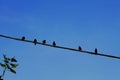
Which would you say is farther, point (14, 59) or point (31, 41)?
point (14, 59)

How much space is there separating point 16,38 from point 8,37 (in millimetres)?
658

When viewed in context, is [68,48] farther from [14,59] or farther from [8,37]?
[14,59]

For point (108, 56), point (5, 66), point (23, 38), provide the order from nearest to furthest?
point (108, 56)
point (23, 38)
point (5, 66)

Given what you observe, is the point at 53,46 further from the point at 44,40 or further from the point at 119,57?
the point at 119,57

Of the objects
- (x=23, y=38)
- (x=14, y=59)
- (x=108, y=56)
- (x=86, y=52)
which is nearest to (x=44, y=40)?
(x=23, y=38)

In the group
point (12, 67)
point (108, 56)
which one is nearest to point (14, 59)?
point (12, 67)

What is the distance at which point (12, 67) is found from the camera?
6444cm

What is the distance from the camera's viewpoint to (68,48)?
24.1m

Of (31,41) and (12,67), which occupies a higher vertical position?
(31,41)

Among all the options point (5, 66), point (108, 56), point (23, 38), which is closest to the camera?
point (108, 56)

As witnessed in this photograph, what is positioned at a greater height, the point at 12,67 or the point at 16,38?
the point at 16,38

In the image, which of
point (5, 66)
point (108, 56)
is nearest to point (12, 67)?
point (5, 66)

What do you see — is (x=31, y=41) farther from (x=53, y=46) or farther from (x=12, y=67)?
(x=12, y=67)

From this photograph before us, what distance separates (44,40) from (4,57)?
129 ft
